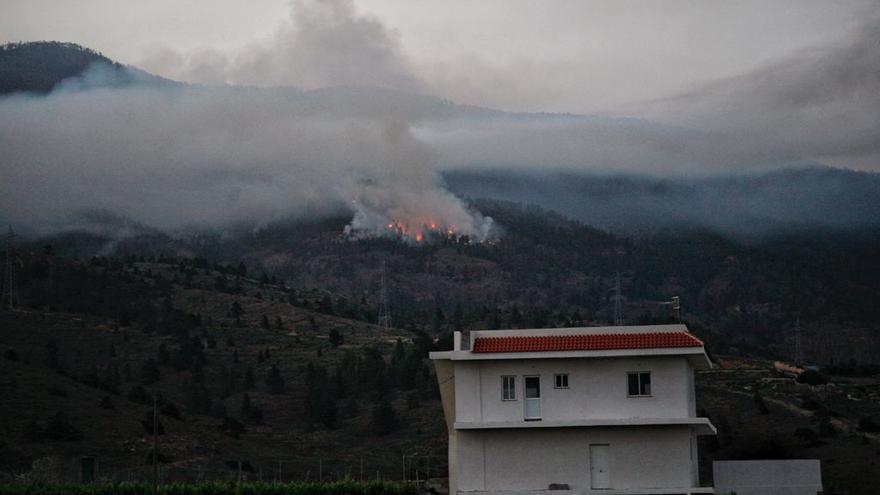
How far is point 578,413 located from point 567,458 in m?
1.74

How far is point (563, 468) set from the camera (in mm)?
A: 60156

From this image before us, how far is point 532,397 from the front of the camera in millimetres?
61094

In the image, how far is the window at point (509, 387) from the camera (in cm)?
6109

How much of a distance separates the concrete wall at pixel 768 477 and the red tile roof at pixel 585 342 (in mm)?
5966

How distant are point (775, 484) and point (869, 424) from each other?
4380cm

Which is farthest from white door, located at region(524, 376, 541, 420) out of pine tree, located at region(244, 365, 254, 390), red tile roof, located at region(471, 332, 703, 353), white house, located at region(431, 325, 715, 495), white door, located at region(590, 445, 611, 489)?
pine tree, located at region(244, 365, 254, 390)

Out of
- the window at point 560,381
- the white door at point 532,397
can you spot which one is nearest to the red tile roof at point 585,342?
the window at point 560,381

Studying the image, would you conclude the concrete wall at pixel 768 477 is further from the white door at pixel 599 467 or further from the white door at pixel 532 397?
the white door at pixel 532 397

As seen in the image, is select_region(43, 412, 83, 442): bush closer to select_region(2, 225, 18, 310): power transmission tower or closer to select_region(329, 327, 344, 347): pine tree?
select_region(329, 327, 344, 347): pine tree

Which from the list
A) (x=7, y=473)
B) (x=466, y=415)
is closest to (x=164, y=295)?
(x=7, y=473)

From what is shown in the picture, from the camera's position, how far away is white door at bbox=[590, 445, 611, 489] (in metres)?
59.8

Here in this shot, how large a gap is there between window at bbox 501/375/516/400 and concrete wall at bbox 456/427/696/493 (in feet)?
4.44

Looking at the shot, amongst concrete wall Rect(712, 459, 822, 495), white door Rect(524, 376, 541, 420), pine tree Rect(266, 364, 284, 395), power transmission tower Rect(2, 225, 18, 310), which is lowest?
concrete wall Rect(712, 459, 822, 495)

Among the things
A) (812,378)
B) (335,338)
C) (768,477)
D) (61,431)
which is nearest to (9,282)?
(335,338)
